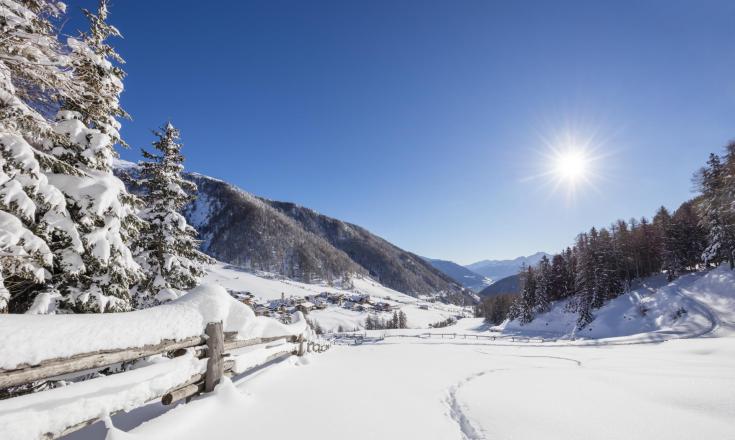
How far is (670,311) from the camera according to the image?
42438 millimetres

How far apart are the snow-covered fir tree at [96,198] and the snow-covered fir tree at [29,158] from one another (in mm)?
602

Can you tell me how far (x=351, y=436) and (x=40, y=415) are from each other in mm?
3165

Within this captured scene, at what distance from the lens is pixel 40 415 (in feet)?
7.95

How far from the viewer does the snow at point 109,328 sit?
2459 millimetres

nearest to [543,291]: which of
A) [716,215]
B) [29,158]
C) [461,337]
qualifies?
[461,337]

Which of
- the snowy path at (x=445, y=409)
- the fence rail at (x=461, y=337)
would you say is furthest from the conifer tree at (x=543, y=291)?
the snowy path at (x=445, y=409)

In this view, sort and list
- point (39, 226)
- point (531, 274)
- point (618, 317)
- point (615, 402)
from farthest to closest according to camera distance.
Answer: point (531, 274), point (618, 317), point (39, 226), point (615, 402)

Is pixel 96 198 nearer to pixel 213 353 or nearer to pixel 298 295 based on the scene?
pixel 213 353

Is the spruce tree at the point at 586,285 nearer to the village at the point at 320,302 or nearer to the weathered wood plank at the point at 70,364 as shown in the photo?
the weathered wood plank at the point at 70,364

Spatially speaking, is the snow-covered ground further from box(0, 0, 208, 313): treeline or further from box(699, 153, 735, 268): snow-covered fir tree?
box(0, 0, 208, 313): treeline

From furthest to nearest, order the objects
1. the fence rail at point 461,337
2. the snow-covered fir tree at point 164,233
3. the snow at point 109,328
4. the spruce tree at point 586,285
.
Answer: the spruce tree at point 586,285, the fence rail at point 461,337, the snow-covered fir tree at point 164,233, the snow at point 109,328

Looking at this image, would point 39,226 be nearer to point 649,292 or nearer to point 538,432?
point 538,432

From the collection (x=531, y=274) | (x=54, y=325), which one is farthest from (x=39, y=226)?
(x=531, y=274)

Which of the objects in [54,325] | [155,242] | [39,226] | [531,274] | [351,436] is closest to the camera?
[54,325]
